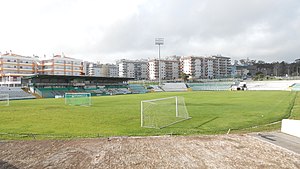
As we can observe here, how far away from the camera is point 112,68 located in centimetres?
17425

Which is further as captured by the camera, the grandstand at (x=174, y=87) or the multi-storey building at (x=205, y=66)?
the multi-storey building at (x=205, y=66)

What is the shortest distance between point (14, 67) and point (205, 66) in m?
116

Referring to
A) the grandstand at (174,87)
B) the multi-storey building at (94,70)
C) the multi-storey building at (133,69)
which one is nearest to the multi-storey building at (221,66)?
the multi-storey building at (133,69)

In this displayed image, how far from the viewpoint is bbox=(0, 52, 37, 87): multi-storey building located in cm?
7326

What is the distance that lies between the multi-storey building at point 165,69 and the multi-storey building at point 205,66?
17.3 ft

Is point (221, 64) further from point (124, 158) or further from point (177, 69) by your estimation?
point (124, 158)

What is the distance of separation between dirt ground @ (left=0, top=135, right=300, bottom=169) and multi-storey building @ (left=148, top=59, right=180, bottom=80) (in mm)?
140430

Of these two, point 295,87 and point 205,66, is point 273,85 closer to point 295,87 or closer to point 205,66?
point 295,87

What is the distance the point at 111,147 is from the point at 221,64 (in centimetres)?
16306

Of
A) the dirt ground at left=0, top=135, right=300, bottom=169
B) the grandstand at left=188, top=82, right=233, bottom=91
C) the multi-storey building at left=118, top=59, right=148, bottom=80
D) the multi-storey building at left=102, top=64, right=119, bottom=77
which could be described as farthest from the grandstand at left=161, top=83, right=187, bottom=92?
the multi-storey building at left=102, top=64, right=119, bottom=77

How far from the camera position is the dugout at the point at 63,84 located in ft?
183

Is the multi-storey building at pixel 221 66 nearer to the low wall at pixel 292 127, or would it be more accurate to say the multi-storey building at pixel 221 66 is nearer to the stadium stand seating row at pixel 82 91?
the stadium stand seating row at pixel 82 91

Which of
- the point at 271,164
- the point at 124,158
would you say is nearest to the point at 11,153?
the point at 124,158

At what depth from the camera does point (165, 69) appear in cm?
15338
